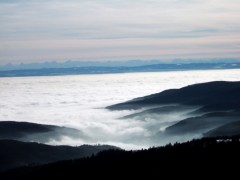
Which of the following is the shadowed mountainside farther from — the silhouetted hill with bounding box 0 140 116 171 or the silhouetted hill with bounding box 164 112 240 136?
the silhouetted hill with bounding box 0 140 116 171

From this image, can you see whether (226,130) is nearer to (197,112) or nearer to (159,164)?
(197,112)

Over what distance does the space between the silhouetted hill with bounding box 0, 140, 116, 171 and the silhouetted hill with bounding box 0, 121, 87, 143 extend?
91.1ft

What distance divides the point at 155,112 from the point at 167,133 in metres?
41.5

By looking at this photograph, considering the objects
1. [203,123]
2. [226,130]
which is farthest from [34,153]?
[203,123]

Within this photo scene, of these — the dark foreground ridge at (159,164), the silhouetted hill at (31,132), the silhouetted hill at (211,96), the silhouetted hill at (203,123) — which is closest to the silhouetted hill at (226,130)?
the silhouetted hill at (203,123)

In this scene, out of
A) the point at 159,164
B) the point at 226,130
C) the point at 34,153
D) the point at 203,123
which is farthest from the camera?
the point at 203,123

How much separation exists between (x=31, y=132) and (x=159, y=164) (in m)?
87.3

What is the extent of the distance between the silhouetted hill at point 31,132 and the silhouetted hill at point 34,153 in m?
27.8

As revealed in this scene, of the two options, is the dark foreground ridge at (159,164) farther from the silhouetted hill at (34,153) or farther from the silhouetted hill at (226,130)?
the silhouetted hill at (226,130)

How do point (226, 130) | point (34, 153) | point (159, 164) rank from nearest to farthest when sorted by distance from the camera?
1. point (159, 164)
2. point (34, 153)
3. point (226, 130)

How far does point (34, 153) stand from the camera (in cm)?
9444

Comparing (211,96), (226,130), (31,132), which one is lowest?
(226,130)

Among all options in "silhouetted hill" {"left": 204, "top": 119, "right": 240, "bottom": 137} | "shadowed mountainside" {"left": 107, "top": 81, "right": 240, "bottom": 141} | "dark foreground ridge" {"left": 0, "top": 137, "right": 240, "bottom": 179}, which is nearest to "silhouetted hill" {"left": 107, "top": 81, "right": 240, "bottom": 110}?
"shadowed mountainside" {"left": 107, "top": 81, "right": 240, "bottom": 141}

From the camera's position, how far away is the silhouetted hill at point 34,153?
88.6 metres
